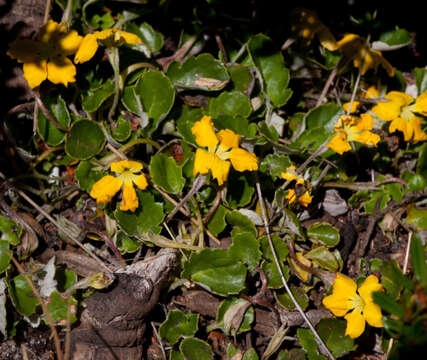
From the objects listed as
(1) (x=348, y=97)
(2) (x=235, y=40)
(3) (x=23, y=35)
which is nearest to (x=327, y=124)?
(1) (x=348, y=97)

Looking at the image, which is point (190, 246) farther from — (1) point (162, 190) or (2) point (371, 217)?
(2) point (371, 217)

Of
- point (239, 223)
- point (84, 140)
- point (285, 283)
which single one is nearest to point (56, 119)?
point (84, 140)

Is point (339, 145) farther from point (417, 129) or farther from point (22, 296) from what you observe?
point (22, 296)

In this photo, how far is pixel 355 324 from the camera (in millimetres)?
1993

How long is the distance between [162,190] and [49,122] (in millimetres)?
695

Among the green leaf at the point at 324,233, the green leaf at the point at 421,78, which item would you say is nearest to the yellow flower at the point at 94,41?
the green leaf at the point at 324,233

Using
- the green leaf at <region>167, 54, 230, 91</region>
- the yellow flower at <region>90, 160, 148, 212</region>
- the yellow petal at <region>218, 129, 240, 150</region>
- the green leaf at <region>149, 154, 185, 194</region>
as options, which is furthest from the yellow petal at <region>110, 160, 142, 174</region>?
the green leaf at <region>167, 54, 230, 91</region>

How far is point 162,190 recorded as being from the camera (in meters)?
2.26

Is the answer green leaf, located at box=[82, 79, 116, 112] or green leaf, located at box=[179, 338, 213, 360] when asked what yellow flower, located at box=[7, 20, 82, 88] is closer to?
green leaf, located at box=[82, 79, 116, 112]

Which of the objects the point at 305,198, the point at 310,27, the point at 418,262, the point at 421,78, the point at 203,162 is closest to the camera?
the point at 418,262

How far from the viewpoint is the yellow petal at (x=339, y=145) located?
2102mm

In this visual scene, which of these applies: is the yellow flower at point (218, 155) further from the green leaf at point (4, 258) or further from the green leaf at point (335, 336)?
the green leaf at point (4, 258)

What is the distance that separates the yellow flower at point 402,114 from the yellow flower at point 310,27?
43 cm

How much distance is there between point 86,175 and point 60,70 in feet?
1.74
